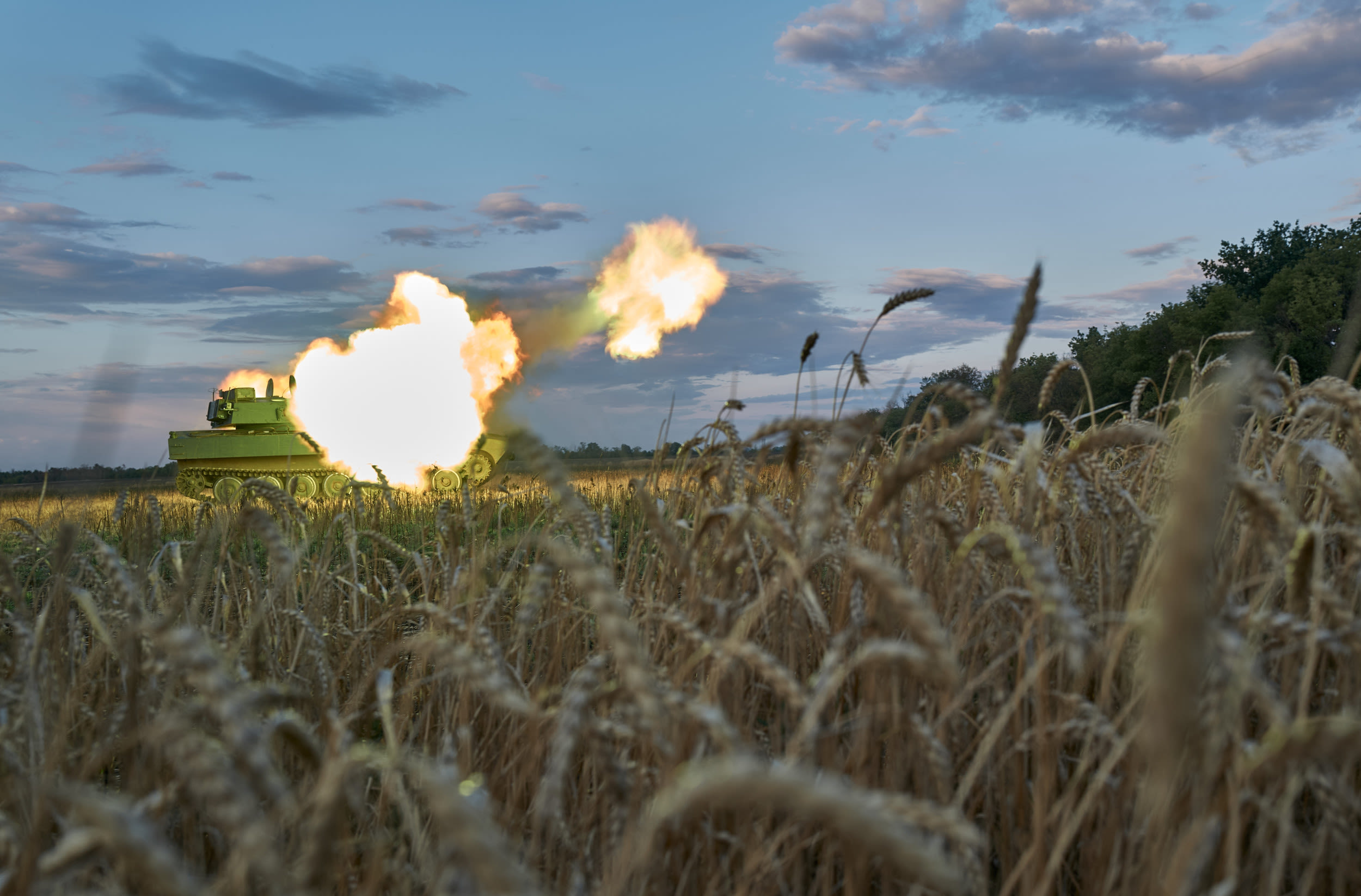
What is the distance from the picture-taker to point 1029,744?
59.2 inches

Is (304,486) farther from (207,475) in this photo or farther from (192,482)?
(192,482)

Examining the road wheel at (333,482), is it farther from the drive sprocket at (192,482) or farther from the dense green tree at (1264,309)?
the dense green tree at (1264,309)

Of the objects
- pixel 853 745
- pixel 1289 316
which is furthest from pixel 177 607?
pixel 1289 316

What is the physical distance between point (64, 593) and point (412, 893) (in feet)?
5.09

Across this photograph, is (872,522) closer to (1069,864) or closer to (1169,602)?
(1069,864)

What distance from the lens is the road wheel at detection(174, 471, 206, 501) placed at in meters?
22.2

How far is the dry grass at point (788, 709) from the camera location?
0.76 meters

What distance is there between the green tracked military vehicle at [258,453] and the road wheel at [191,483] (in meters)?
0.01

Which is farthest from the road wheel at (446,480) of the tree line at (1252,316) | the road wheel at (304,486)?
the tree line at (1252,316)

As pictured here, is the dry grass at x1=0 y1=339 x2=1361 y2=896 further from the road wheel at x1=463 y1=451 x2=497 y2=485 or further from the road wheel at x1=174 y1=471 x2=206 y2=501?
the road wheel at x1=174 y1=471 x2=206 y2=501

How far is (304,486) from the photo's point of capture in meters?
22.5

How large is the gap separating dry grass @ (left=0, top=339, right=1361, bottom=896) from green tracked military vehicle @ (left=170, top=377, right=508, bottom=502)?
19985 mm

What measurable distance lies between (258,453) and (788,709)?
22.9 m

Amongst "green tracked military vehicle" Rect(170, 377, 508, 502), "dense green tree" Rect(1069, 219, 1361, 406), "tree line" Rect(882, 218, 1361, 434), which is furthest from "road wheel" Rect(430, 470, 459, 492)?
"dense green tree" Rect(1069, 219, 1361, 406)
